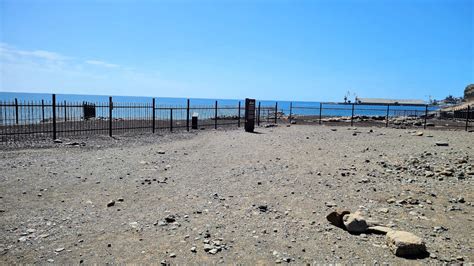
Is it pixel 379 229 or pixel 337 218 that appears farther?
pixel 337 218

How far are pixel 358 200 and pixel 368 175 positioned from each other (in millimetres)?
2472

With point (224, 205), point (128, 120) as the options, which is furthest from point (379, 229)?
point (128, 120)

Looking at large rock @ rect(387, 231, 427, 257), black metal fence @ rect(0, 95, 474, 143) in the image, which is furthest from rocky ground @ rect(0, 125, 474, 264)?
black metal fence @ rect(0, 95, 474, 143)

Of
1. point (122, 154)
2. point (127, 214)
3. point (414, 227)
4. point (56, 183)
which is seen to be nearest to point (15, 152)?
point (122, 154)

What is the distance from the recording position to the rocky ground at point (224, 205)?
461 cm

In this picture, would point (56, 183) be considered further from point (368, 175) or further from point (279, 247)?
point (368, 175)

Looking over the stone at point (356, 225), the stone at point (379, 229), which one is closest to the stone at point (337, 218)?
the stone at point (356, 225)

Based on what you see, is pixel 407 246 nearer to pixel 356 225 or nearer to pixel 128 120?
pixel 356 225

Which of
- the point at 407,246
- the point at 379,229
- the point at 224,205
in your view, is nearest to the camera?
the point at 407,246

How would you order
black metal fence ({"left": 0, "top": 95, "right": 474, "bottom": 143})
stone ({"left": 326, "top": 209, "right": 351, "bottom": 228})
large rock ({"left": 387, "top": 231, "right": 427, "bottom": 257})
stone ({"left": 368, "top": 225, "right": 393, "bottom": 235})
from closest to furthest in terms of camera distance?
large rock ({"left": 387, "top": 231, "right": 427, "bottom": 257})
stone ({"left": 368, "top": 225, "right": 393, "bottom": 235})
stone ({"left": 326, "top": 209, "right": 351, "bottom": 228})
black metal fence ({"left": 0, "top": 95, "right": 474, "bottom": 143})

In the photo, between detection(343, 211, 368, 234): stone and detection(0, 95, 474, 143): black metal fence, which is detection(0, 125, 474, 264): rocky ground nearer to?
detection(343, 211, 368, 234): stone

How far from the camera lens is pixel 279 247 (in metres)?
4.78

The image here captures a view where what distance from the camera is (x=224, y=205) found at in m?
6.57

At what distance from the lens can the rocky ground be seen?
461 centimetres
